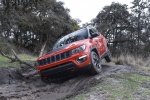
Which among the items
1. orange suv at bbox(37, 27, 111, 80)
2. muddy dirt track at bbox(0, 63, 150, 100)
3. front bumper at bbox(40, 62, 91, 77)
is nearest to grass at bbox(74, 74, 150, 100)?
muddy dirt track at bbox(0, 63, 150, 100)

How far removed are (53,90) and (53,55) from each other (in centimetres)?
112

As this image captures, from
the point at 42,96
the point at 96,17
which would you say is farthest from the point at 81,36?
the point at 96,17

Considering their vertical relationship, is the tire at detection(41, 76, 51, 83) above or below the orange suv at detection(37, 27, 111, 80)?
below

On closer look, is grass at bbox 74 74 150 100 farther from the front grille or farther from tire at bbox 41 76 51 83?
tire at bbox 41 76 51 83

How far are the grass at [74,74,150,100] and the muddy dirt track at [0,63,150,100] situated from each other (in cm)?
40

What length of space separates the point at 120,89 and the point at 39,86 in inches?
Result: 133

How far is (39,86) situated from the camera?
337 inches

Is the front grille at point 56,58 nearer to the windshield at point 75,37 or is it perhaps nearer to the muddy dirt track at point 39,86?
the muddy dirt track at point 39,86

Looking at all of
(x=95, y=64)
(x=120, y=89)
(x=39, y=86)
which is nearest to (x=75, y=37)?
(x=95, y=64)

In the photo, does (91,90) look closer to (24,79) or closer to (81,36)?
(81,36)

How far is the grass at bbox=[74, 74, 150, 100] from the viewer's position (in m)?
5.50

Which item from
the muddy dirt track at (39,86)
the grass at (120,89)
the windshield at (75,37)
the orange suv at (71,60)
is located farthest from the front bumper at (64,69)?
the windshield at (75,37)

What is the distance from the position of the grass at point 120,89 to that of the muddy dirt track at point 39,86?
0.40 meters

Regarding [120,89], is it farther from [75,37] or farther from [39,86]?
[75,37]
